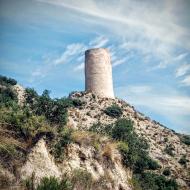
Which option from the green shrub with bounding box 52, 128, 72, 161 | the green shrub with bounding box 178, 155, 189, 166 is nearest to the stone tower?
the green shrub with bounding box 178, 155, 189, 166

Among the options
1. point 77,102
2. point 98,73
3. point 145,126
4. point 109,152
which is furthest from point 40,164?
point 98,73

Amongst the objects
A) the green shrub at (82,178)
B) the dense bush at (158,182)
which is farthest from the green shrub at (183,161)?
the green shrub at (82,178)

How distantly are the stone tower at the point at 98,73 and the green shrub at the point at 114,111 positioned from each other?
262 centimetres

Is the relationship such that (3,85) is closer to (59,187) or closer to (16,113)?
(16,113)

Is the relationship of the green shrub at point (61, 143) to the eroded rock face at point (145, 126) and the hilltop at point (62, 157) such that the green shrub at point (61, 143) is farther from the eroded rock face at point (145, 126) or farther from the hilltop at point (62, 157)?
the eroded rock face at point (145, 126)

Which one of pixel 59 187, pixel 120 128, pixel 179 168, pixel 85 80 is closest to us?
pixel 59 187

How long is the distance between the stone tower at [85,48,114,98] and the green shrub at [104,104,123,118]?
2621 mm

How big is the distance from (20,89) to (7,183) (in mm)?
33897

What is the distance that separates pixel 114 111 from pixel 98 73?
231 inches

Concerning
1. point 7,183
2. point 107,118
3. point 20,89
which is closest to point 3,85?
point 20,89

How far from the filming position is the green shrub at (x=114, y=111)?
43438 millimetres

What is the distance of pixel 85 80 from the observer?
1857 inches

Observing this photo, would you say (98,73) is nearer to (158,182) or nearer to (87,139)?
(158,182)

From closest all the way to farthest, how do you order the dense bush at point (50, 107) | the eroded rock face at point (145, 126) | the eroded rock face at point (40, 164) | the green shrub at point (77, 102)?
the eroded rock face at point (40, 164)
the dense bush at point (50, 107)
the eroded rock face at point (145, 126)
the green shrub at point (77, 102)
